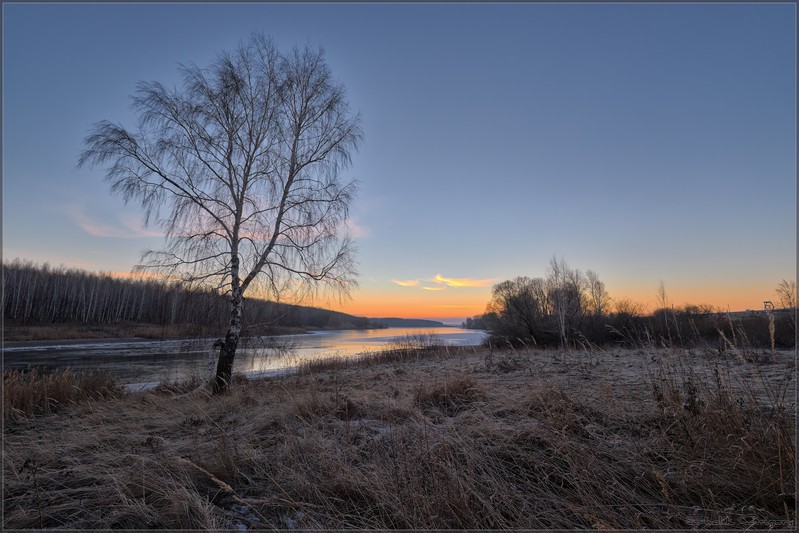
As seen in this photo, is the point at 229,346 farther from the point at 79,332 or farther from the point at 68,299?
the point at 68,299

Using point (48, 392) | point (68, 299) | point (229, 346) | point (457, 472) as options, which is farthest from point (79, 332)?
point (457, 472)

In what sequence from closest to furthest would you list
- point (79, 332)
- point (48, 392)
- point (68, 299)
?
point (48, 392), point (79, 332), point (68, 299)

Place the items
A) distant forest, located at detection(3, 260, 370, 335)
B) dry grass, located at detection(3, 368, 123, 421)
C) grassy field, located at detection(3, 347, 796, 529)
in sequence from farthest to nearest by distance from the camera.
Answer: distant forest, located at detection(3, 260, 370, 335) < dry grass, located at detection(3, 368, 123, 421) < grassy field, located at detection(3, 347, 796, 529)

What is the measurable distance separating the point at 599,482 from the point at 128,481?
3.91 metres

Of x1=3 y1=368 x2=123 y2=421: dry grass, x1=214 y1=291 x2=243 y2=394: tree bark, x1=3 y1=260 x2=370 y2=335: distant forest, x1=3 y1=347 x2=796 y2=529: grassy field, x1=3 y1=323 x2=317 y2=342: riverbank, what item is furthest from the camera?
x1=3 y1=260 x2=370 y2=335: distant forest

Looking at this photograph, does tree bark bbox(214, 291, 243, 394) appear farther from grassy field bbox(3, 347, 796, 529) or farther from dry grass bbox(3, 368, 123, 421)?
grassy field bbox(3, 347, 796, 529)

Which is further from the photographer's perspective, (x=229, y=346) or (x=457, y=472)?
(x=229, y=346)

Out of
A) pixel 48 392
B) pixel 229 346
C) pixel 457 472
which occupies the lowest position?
pixel 48 392

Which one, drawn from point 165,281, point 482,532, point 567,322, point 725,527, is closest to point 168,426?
point 165,281

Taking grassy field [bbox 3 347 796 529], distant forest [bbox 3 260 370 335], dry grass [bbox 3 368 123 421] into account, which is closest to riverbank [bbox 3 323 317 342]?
distant forest [bbox 3 260 370 335]

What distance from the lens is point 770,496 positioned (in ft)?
7.44

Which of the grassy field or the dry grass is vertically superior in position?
the grassy field

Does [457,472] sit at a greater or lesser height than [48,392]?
greater

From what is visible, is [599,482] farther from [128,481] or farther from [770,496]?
[128,481]
